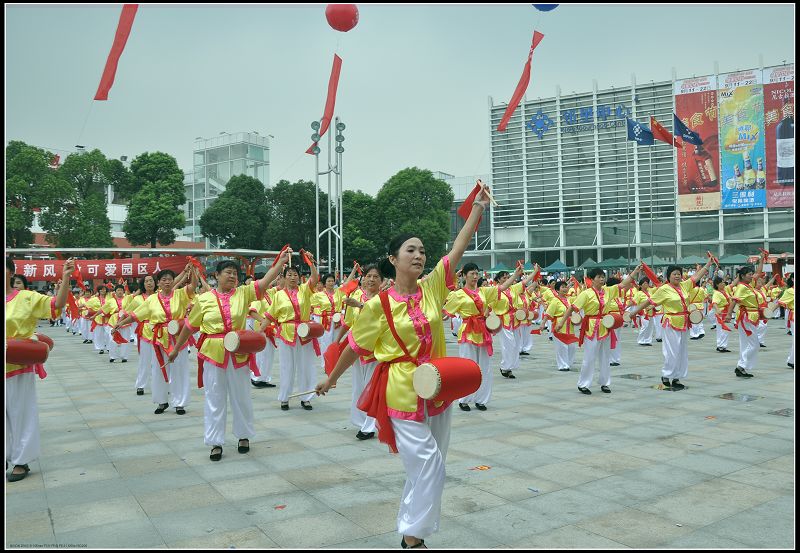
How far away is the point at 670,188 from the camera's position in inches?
1918

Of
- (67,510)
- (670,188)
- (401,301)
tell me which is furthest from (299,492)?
(670,188)

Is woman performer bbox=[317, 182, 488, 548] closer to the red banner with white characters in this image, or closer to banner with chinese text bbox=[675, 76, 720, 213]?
the red banner with white characters

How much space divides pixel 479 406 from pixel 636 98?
45997 mm

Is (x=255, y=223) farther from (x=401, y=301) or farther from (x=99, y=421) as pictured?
(x=401, y=301)

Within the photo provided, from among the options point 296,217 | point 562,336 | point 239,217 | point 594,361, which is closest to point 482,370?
point 594,361

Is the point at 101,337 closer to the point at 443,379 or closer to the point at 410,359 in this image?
the point at 410,359

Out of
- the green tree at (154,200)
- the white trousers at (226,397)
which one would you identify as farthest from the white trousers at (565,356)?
the green tree at (154,200)

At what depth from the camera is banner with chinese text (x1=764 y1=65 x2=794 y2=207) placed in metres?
42.7

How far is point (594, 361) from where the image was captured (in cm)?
952

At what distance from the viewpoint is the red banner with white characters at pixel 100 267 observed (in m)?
33.7

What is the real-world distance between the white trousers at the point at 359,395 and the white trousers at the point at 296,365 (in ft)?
4.54

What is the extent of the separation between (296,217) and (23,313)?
4110 centimetres

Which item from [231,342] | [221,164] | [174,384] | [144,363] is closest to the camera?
[231,342]

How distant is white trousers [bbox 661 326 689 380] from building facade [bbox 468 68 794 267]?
38.1 metres
